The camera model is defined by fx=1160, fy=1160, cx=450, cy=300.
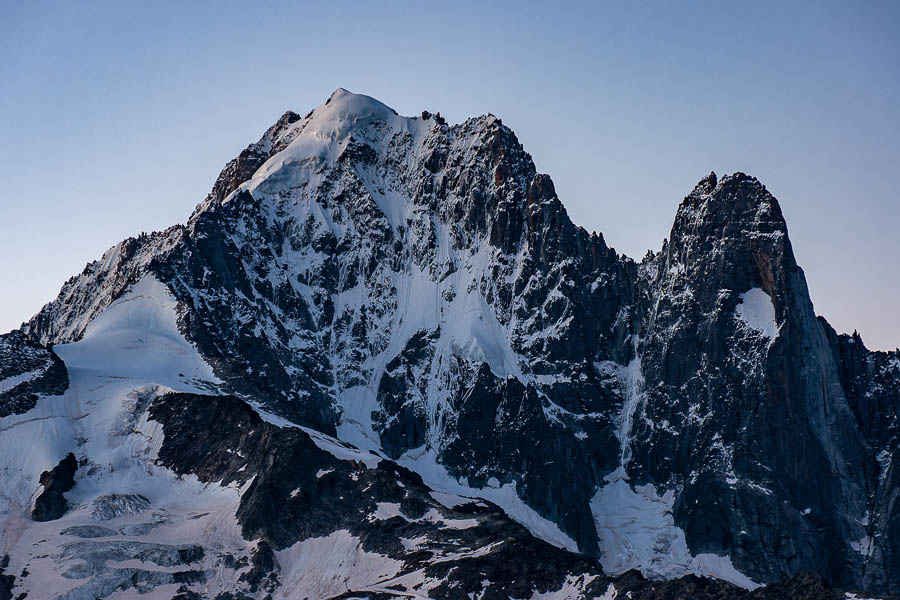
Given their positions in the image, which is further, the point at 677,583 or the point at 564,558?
the point at 564,558

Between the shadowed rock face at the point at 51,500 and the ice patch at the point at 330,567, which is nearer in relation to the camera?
the ice patch at the point at 330,567

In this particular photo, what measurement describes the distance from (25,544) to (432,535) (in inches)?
2498

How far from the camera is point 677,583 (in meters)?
140

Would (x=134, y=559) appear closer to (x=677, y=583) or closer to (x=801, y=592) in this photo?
(x=677, y=583)

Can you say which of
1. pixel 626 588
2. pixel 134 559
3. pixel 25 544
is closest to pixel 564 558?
pixel 626 588

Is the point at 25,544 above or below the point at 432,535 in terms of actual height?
below

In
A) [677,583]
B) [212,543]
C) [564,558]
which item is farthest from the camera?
[212,543]

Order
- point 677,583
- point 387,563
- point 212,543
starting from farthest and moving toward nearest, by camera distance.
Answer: point 212,543
point 387,563
point 677,583

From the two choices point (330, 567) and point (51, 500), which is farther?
point (51, 500)

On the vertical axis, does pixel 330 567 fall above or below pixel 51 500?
below

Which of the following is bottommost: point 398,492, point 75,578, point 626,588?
point 75,578

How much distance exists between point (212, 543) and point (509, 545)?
1948 inches

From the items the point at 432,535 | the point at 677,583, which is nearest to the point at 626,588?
the point at 677,583

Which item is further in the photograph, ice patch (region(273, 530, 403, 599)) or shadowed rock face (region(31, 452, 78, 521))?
shadowed rock face (region(31, 452, 78, 521))
